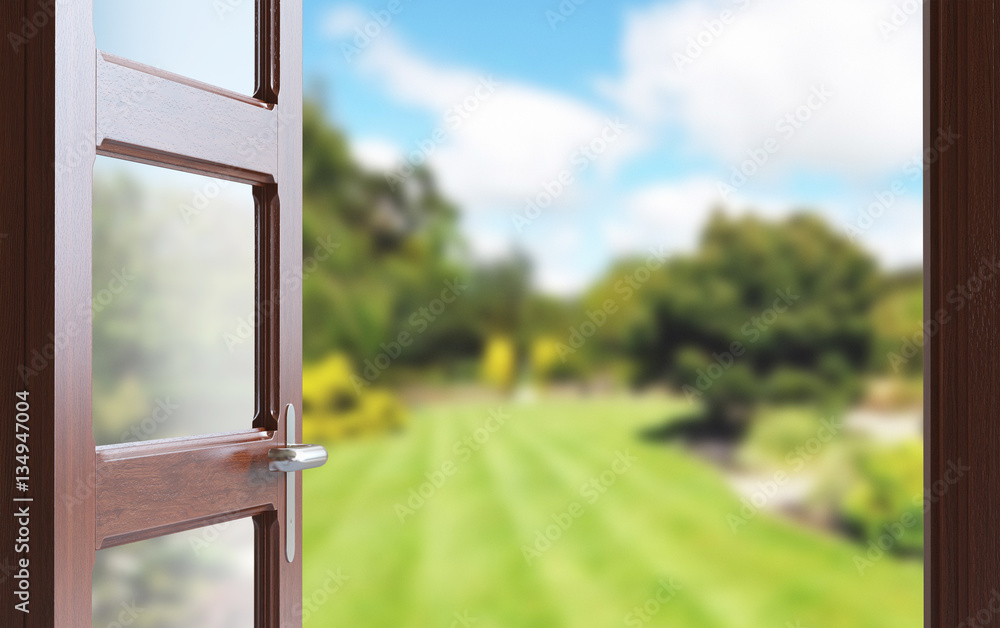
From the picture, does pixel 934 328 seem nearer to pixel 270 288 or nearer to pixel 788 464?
pixel 270 288

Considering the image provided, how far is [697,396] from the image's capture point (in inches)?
160

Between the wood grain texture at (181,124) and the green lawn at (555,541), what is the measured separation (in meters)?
3.42

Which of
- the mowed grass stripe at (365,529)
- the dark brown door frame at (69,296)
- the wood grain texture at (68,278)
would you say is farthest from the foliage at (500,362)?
the wood grain texture at (68,278)

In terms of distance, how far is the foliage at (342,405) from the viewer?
159 inches

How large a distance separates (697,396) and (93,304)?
3.69 meters

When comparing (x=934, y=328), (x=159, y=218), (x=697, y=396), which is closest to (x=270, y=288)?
(x=159, y=218)

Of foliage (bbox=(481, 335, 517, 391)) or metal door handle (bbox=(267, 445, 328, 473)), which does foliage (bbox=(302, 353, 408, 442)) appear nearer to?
foliage (bbox=(481, 335, 517, 391))

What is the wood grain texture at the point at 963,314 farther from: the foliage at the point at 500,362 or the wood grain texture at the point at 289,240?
the foliage at the point at 500,362

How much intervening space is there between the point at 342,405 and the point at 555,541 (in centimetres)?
142

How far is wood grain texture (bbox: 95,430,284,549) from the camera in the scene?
676 millimetres

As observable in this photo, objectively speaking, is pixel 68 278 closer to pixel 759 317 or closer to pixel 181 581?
pixel 181 581

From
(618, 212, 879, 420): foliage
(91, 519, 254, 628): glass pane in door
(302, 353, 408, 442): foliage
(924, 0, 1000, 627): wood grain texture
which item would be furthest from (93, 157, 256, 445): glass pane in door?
(618, 212, 879, 420): foliage

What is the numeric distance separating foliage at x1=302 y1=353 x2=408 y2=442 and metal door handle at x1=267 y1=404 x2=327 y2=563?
319cm

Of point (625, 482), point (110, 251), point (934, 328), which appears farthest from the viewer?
point (625, 482)
